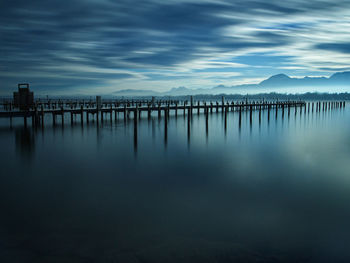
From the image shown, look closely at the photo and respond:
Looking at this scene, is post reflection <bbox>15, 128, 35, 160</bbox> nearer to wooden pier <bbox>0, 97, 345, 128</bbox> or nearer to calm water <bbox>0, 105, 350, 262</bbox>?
calm water <bbox>0, 105, 350, 262</bbox>

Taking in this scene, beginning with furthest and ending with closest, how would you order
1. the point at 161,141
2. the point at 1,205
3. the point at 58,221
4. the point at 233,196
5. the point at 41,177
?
the point at 161,141
the point at 41,177
the point at 233,196
the point at 1,205
the point at 58,221

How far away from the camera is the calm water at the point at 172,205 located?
6035 mm

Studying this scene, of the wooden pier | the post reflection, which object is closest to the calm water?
the post reflection

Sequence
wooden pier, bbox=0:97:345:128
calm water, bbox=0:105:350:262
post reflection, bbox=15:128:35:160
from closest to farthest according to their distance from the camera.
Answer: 1. calm water, bbox=0:105:350:262
2. post reflection, bbox=15:128:35:160
3. wooden pier, bbox=0:97:345:128

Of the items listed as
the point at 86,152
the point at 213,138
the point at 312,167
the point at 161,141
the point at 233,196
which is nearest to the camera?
the point at 233,196

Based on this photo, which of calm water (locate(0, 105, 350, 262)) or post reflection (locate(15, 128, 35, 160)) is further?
post reflection (locate(15, 128, 35, 160))

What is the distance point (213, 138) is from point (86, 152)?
9.20 metres

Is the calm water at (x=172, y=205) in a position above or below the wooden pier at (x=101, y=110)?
below

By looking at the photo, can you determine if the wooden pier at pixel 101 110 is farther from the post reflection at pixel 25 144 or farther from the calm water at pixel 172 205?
the calm water at pixel 172 205

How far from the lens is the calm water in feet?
19.8

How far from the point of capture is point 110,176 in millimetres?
11836

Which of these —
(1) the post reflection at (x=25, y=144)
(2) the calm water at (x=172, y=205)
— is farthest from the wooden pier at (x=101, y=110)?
(2) the calm water at (x=172, y=205)

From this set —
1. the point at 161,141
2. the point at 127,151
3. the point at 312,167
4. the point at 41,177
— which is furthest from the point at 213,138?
the point at 41,177

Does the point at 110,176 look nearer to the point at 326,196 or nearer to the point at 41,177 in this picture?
the point at 41,177
